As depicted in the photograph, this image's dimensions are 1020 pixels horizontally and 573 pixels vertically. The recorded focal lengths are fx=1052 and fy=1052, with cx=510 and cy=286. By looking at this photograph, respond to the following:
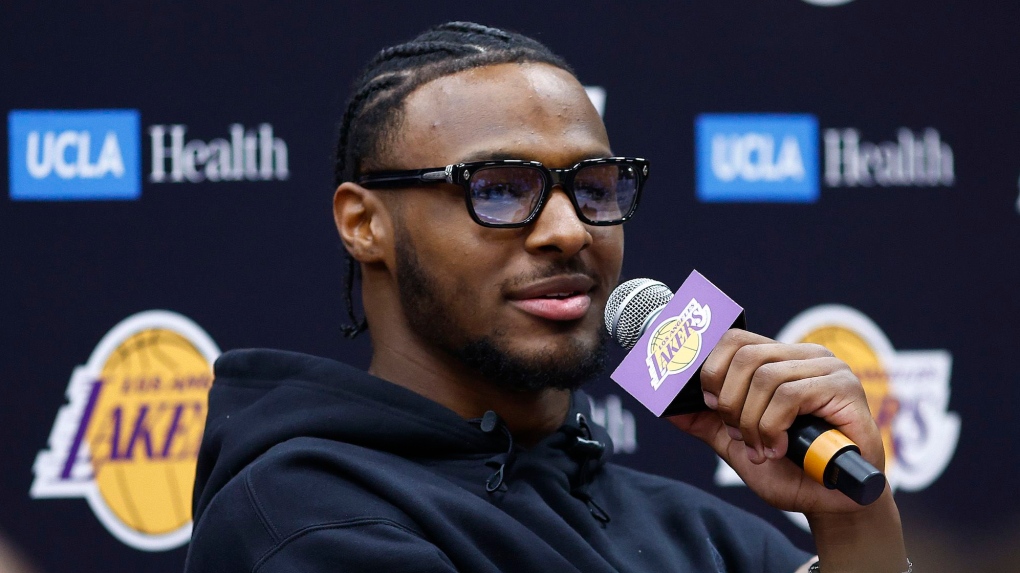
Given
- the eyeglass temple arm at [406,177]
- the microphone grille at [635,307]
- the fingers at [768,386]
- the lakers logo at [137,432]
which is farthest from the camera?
the lakers logo at [137,432]

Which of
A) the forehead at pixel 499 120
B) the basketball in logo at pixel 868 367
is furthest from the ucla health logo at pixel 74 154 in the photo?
the basketball in logo at pixel 868 367

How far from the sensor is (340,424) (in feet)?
4.32

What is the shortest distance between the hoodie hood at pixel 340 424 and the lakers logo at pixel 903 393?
1.25m

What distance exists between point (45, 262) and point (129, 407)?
0.36m

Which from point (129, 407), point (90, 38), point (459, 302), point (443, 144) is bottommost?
point (129, 407)

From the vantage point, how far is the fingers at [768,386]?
1.07 meters

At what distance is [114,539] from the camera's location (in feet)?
7.33

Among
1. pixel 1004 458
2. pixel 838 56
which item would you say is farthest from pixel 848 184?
pixel 1004 458

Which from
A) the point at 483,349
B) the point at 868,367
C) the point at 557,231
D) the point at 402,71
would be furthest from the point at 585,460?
the point at 868,367

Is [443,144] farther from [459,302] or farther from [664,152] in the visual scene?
[664,152]

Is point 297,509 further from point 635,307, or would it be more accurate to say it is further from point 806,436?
point 806,436

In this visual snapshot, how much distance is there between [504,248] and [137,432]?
1.29 m

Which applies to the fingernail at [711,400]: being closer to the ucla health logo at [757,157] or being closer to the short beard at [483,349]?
the short beard at [483,349]

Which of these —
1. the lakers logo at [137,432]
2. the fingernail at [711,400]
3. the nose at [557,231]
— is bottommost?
the lakers logo at [137,432]
